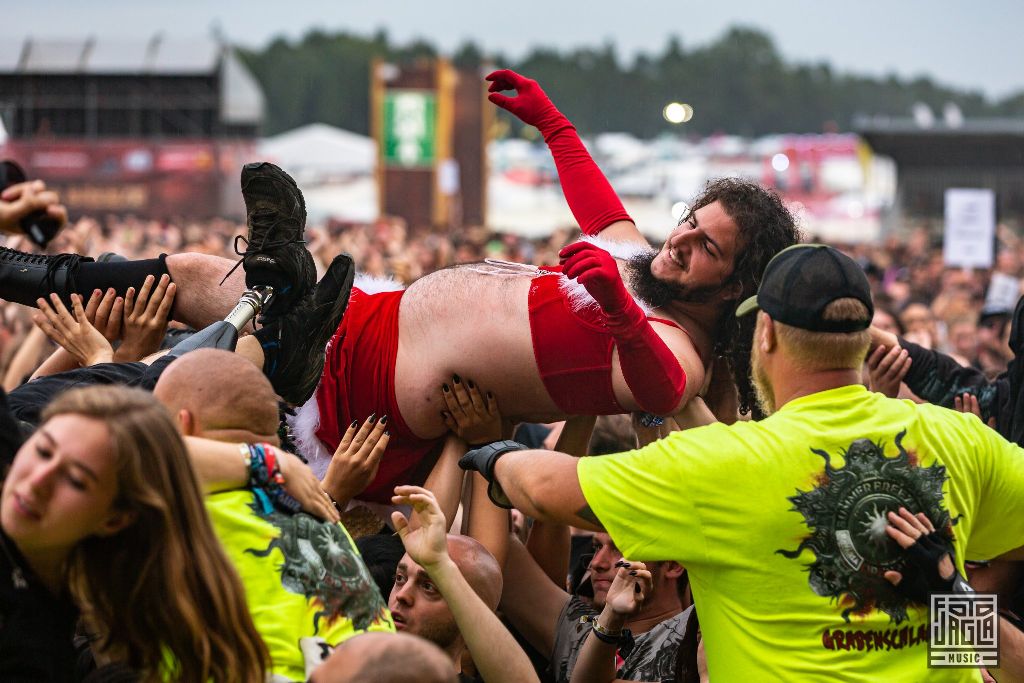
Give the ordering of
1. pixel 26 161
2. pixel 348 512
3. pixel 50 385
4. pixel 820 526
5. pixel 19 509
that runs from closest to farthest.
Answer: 1. pixel 19 509
2. pixel 820 526
3. pixel 50 385
4. pixel 348 512
5. pixel 26 161

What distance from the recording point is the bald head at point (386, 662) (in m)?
2.06

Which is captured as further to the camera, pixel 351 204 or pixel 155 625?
pixel 351 204

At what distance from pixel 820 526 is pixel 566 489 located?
51cm

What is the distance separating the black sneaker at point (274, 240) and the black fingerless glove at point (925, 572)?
1762 mm

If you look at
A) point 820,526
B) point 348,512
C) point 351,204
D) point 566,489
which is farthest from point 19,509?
point 351,204

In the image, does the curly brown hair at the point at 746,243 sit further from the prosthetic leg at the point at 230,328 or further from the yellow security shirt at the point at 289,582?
the yellow security shirt at the point at 289,582

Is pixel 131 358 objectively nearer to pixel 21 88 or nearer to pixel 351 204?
pixel 21 88

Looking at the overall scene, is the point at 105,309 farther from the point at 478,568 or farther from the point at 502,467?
the point at 502,467

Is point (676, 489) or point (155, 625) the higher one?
point (676, 489)

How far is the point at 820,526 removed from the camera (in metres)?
2.48

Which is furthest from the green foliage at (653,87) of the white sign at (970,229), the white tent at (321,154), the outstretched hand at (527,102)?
the outstretched hand at (527,102)

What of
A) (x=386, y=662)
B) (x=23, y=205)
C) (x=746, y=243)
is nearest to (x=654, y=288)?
(x=746, y=243)

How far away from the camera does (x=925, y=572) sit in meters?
2.49

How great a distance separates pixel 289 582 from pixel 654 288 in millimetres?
1889
